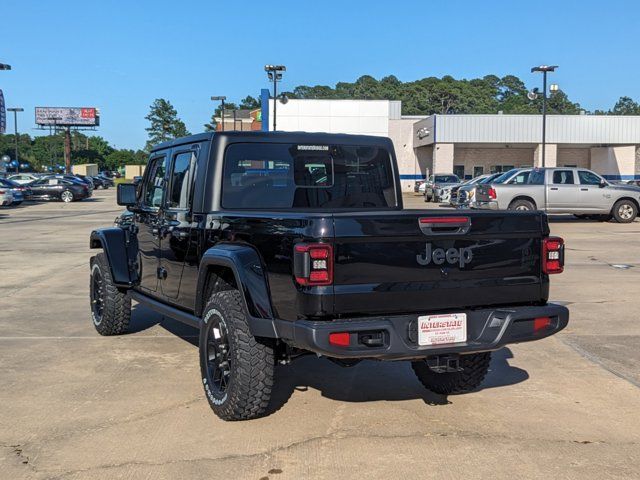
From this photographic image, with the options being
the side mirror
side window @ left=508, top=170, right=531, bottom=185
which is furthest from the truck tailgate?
side window @ left=508, top=170, right=531, bottom=185

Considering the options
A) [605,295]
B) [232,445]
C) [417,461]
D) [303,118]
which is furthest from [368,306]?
[303,118]

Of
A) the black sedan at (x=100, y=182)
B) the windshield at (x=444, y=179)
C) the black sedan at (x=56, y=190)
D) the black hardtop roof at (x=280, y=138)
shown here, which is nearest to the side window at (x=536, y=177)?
the windshield at (x=444, y=179)

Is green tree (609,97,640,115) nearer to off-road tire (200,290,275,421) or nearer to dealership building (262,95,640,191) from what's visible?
dealership building (262,95,640,191)

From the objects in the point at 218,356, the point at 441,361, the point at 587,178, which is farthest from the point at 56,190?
the point at 441,361

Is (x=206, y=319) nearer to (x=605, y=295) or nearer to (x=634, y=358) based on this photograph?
(x=634, y=358)

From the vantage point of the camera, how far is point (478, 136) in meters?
50.1

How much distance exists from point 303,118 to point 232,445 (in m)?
54.6

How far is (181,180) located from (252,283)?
1743 millimetres

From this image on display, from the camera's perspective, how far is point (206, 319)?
4.71m

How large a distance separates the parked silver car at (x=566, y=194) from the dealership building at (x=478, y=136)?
1098 inches

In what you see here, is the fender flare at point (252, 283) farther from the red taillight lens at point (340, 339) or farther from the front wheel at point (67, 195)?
the front wheel at point (67, 195)

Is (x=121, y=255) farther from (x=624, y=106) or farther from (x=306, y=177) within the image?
(x=624, y=106)

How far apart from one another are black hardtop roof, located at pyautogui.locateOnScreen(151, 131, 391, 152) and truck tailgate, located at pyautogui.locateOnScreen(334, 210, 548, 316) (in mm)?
1715

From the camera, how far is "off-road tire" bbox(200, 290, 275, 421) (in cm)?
432
